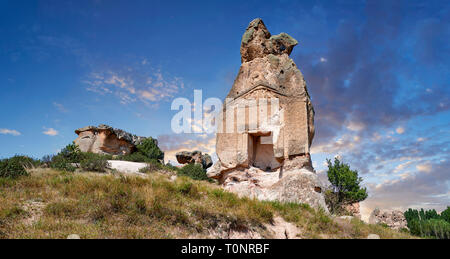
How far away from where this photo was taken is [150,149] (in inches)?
922

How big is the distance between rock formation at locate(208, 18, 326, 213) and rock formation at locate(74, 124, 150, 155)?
15.4m

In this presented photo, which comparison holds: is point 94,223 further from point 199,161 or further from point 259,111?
point 199,161

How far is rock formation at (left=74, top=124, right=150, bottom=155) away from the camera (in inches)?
867

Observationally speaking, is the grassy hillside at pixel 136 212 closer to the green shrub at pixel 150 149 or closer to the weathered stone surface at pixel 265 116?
the weathered stone surface at pixel 265 116

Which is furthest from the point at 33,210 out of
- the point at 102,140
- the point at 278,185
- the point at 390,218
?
the point at 102,140

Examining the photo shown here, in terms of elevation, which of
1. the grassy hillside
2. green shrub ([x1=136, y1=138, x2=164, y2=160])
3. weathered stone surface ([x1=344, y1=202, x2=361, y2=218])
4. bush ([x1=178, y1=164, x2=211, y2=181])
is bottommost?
weathered stone surface ([x1=344, y1=202, x2=361, y2=218])

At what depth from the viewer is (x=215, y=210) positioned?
5.46 m

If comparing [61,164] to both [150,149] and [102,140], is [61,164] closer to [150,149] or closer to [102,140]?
[102,140]

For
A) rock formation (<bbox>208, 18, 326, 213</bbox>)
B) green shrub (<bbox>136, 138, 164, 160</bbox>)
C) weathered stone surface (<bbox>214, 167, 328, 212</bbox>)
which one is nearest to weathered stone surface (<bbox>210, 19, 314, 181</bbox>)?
rock formation (<bbox>208, 18, 326, 213</bbox>)

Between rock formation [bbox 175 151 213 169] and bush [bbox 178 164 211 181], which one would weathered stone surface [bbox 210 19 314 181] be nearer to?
bush [bbox 178 164 211 181]

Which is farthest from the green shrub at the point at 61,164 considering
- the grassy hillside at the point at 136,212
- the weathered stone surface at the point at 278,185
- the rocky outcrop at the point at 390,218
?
the rocky outcrop at the point at 390,218

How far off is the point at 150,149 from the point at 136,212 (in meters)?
19.3
